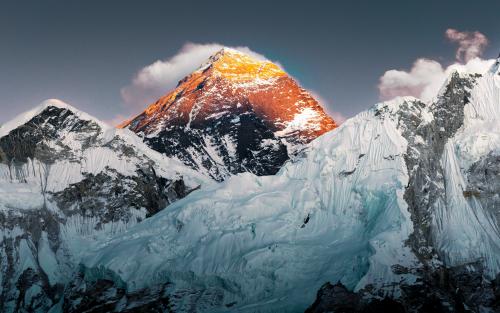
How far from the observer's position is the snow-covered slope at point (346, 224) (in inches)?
6073

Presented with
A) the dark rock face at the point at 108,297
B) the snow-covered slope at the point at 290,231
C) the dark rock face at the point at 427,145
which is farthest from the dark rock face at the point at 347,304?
the dark rock face at the point at 108,297

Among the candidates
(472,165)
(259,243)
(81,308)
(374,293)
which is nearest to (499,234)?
(472,165)

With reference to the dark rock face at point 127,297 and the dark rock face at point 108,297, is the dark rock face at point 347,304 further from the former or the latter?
the dark rock face at point 108,297

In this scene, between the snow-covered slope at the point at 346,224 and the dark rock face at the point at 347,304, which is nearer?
the dark rock face at the point at 347,304

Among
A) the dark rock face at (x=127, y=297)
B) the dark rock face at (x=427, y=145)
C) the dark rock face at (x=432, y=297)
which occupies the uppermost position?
the dark rock face at (x=427, y=145)

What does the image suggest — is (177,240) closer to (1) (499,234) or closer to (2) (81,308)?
(2) (81,308)

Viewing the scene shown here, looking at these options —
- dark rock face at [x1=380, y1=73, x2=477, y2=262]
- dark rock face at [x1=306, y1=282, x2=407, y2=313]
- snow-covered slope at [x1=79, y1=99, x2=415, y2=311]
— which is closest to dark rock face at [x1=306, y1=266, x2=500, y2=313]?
dark rock face at [x1=306, y1=282, x2=407, y2=313]

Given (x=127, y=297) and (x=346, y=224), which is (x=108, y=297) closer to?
(x=127, y=297)

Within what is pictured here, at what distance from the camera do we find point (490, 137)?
179625mm

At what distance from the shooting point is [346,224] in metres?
170

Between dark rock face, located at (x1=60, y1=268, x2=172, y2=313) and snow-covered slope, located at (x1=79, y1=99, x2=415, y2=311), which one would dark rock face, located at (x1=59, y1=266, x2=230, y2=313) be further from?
snow-covered slope, located at (x1=79, y1=99, x2=415, y2=311)

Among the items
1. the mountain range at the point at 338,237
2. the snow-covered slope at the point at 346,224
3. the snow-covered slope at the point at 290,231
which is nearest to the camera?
the mountain range at the point at 338,237

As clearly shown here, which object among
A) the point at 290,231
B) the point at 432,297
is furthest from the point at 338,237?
the point at 432,297

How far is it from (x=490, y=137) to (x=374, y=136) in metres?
30.4
